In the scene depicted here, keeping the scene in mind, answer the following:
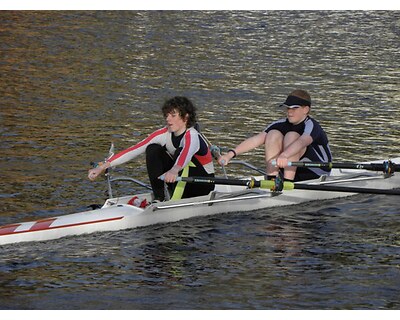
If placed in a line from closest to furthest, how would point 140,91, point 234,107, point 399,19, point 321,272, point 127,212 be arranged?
point 321,272, point 127,212, point 234,107, point 140,91, point 399,19

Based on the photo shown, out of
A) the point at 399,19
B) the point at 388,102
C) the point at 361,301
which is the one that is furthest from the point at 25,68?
the point at 361,301

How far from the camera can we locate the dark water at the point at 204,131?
35.6ft

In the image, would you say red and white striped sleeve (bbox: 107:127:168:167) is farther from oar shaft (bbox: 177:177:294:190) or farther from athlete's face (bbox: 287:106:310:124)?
athlete's face (bbox: 287:106:310:124)

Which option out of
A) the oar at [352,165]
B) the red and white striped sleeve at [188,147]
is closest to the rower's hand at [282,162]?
the oar at [352,165]

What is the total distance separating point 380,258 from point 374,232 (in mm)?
1057

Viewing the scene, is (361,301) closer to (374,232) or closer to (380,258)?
(380,258)

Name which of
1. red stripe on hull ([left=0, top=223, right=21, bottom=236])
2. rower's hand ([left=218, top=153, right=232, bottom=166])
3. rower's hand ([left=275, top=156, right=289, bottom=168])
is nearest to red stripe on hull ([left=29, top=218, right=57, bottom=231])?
red stripe on hull ([left=0, top=223, right=21, bottom=236])

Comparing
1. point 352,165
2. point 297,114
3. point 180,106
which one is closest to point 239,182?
point 180,106

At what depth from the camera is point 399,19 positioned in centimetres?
3073

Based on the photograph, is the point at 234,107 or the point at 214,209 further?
the point at 234,107

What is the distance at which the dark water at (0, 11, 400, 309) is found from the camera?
→ 10.8 metres

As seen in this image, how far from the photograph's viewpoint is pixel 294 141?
13508mm

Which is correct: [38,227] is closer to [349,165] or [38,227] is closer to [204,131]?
[349,165]

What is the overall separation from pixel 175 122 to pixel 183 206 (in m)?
0.99
